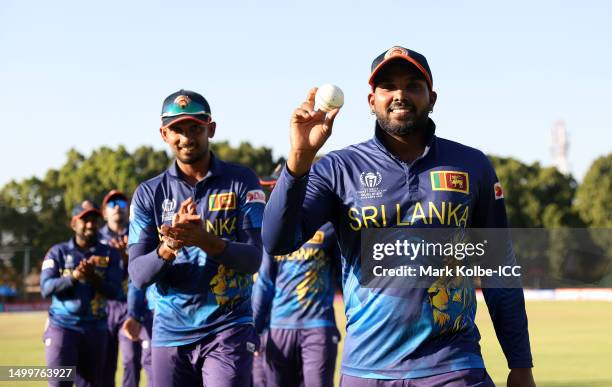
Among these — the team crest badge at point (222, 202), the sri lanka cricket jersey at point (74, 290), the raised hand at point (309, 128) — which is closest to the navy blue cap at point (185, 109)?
the team crest badge at point (222, 202)

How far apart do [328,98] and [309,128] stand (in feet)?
0.48

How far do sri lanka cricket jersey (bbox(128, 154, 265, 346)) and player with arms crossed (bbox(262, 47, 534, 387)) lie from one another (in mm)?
2073

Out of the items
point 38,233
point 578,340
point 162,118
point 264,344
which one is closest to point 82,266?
point 264,344

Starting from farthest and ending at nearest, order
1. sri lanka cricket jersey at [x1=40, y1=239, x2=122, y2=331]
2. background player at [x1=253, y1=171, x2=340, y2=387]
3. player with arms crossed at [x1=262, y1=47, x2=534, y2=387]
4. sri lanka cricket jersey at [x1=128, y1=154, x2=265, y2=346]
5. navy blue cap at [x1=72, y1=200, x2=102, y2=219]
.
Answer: navy blue cap at [x1=72, y1=200, x2=102, y2=219]
sri lanka cricket jersey at [x1=40, y1=239, x2=122, y2=331]
background player at [x1=253, y1=171, x2=340, y2=387]
sri lanka cricket jersey at [x1=128, y1=154, x2=265, y2=346]
player with arms crossed at [x1=262, y1=47, x2=534, y2=387]

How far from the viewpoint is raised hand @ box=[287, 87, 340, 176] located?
3.96 metres

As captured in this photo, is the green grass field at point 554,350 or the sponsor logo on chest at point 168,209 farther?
the green grass field at point 554,350

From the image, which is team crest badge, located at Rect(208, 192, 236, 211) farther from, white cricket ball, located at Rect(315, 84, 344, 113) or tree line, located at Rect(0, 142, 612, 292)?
tree line, located at Rect(0, 142, 612, 292)

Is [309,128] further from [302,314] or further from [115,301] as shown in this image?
[115,301]

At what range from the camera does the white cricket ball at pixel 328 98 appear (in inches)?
156

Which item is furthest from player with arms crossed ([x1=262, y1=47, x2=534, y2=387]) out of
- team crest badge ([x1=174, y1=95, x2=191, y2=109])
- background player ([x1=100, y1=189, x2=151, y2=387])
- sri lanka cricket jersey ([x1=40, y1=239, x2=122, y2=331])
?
background player ([x1=100, y1=189, x2=151, y2=387])

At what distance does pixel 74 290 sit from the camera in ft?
36.5

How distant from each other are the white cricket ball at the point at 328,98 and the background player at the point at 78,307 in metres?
7.17

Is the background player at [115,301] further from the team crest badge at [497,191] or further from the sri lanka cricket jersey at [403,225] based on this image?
the team crest badge at [497,191]

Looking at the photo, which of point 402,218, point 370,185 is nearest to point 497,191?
point 402,218
